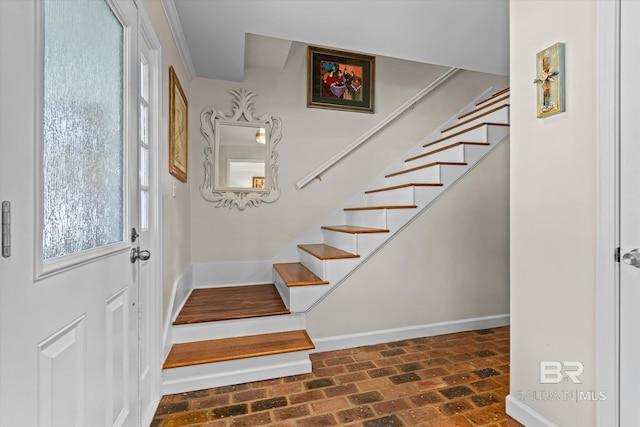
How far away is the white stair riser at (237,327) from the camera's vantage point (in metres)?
2.02

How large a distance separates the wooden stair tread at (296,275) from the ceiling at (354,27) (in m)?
1.70

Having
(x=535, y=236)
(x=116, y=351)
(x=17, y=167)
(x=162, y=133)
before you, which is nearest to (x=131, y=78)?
(x=162, y=133)

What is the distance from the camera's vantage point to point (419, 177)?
2838 mm

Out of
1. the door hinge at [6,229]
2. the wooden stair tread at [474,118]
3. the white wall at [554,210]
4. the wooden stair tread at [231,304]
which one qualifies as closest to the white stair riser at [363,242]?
the wooden stair tread at [231,304]

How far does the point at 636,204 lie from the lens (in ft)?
3.54

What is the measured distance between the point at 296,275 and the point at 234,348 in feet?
2.32

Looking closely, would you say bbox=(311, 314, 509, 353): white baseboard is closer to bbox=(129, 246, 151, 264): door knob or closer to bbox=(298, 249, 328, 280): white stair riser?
bbox=(298, 249, 328, 280): white stair riser

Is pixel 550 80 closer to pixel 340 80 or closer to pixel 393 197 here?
pixel 393 197

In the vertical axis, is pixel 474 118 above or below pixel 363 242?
above

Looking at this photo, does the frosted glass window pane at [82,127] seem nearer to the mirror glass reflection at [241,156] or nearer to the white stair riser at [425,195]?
the mirror glass reflection at [241,156]

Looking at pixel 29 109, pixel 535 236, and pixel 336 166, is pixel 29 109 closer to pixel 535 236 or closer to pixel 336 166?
pixel 535 236

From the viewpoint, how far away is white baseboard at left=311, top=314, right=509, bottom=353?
2.28 m

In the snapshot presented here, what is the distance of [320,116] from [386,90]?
0.84 metres

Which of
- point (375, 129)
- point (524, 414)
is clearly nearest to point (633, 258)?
point (524, 414)
